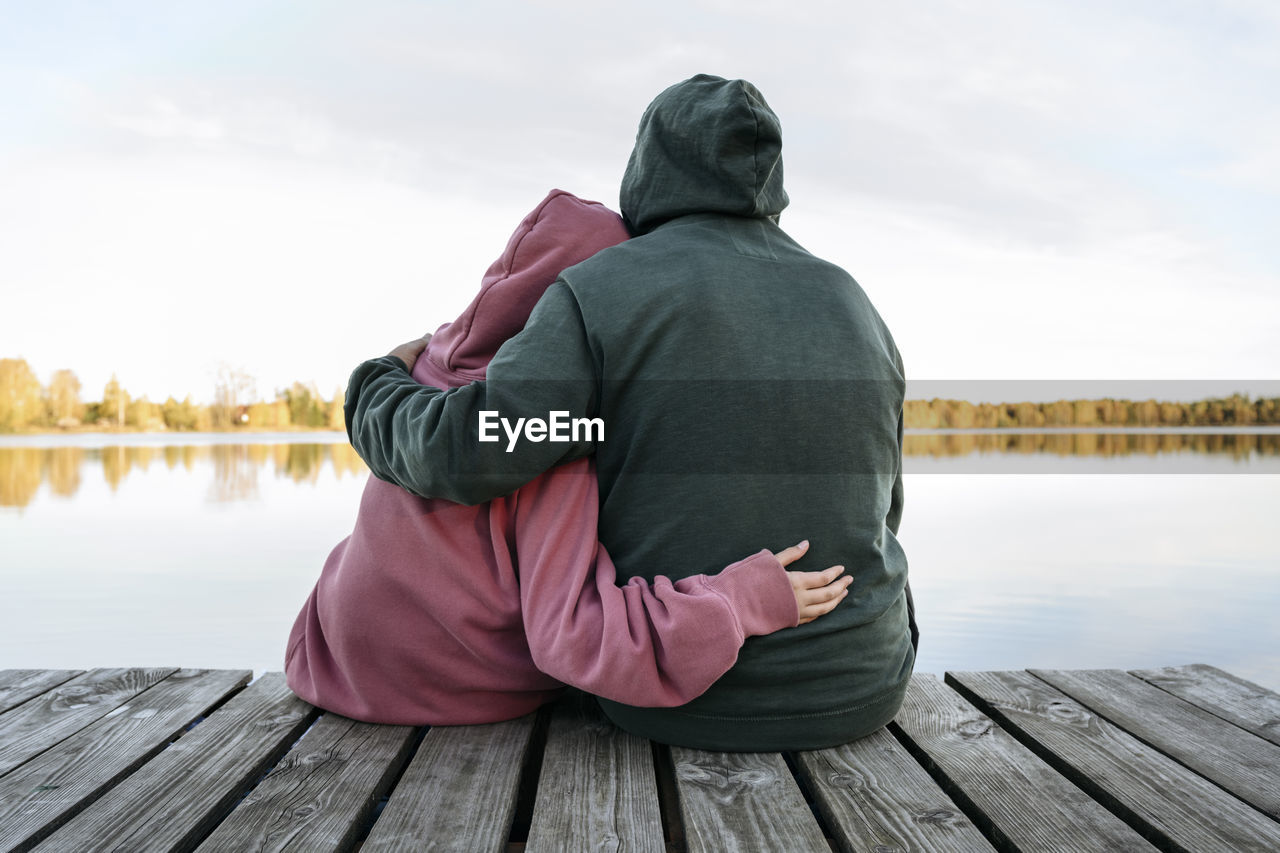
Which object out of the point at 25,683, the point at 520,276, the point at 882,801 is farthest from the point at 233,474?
the point at 882,801

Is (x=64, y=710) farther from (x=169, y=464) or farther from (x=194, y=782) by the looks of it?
(x=169, y=464)

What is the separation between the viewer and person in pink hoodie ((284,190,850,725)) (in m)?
1.20

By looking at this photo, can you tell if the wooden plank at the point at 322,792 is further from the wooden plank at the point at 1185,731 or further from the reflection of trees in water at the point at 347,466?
the reflection of trees in water at the point at 347,466

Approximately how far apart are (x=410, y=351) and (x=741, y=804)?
95 cm

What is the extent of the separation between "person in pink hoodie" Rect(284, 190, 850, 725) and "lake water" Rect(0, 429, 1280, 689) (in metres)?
3.01

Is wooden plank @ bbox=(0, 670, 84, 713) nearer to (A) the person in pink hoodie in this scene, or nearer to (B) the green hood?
(A) the person in pink hoodie

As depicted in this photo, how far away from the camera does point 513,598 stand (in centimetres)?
135

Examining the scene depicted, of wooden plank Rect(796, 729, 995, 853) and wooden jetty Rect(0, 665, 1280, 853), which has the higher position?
wooden plank Rect(796, 729, 995, 853)

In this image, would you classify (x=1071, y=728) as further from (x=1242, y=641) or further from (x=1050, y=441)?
(x=1050, y=441)

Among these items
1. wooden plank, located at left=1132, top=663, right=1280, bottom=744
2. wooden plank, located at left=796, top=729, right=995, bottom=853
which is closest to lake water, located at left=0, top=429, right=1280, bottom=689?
wooden plank, located at left=1132, top=663, right=1280, bottom=744

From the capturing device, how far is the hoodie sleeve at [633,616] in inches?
46.6

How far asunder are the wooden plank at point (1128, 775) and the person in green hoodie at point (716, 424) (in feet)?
1.03

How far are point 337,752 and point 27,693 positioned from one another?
86 cm

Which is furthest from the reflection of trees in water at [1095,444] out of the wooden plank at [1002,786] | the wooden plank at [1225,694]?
the wooden plank at [1002,786]
